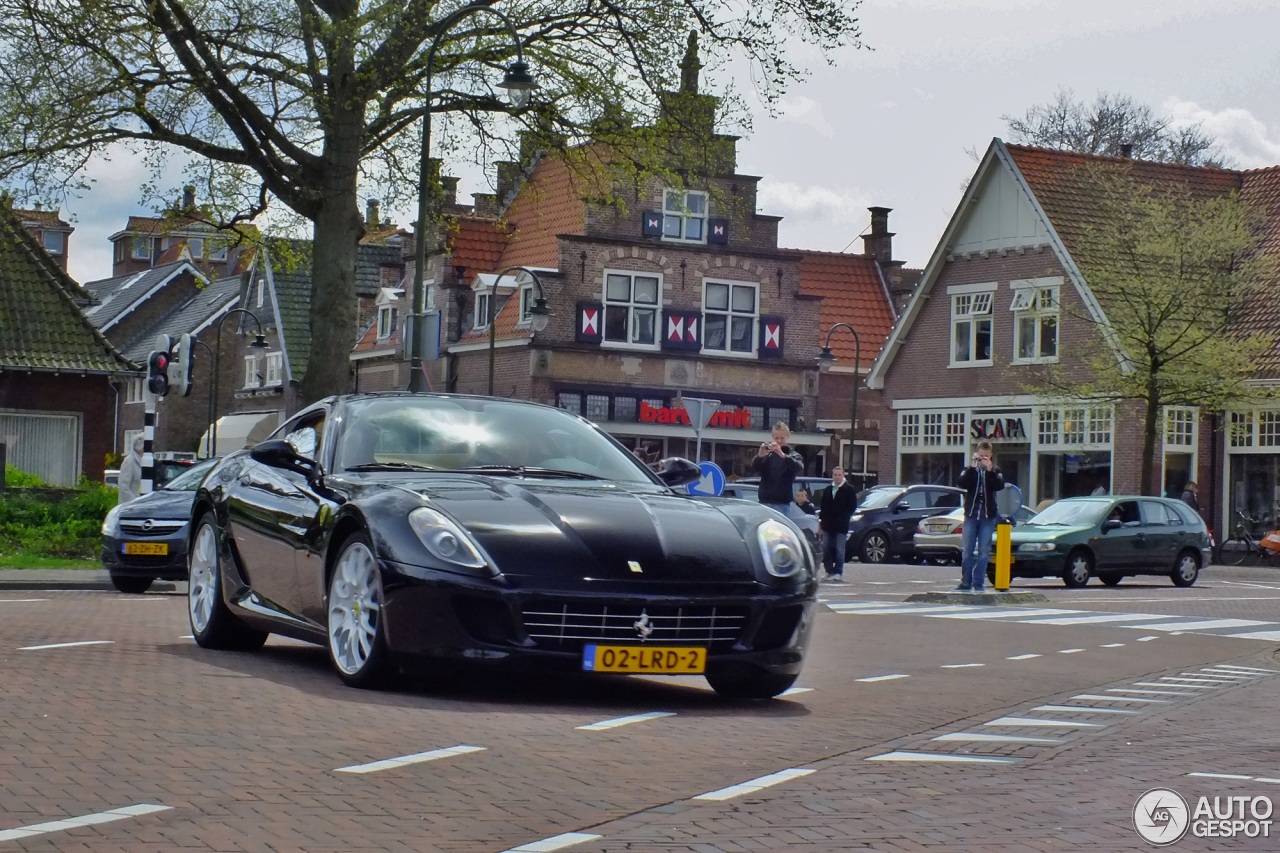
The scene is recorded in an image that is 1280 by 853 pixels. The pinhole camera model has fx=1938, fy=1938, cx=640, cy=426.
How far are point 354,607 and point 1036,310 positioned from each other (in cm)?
3836

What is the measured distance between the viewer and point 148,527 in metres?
19.2

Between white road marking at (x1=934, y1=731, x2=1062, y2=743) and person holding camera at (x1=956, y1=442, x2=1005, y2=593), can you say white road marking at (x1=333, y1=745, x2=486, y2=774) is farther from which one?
person holding camera at (x1=956, y1=442, x2=1005, y2=593)

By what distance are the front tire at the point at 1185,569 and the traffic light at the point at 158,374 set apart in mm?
15803

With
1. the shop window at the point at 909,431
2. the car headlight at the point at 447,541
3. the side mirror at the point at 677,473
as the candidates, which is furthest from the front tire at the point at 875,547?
the car headlight at the point at 447,541

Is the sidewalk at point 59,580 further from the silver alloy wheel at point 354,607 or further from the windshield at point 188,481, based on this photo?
the silver alloy wheel at point 354,607

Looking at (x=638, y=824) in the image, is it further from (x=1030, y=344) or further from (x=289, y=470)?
(x=1030, y=344)

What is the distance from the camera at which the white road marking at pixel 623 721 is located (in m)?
8.05

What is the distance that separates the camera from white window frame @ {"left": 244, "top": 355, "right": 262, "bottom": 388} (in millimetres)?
76619

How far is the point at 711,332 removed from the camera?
188 ft

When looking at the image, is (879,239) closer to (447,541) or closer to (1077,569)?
(1077,569)

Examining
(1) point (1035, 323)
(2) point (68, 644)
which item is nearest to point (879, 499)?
(1) point (1035, 323)

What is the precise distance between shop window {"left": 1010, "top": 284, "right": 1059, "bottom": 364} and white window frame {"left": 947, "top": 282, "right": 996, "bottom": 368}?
0.94 m

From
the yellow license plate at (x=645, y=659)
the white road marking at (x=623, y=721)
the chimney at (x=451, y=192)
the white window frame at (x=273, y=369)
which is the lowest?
the white road marking at (x=623, y=721)

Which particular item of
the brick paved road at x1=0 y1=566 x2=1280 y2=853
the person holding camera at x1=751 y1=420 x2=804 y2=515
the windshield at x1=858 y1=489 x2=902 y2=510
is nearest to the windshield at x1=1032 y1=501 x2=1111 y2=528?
the windshield at x1=858 y1=489 x2=902 y2=510
